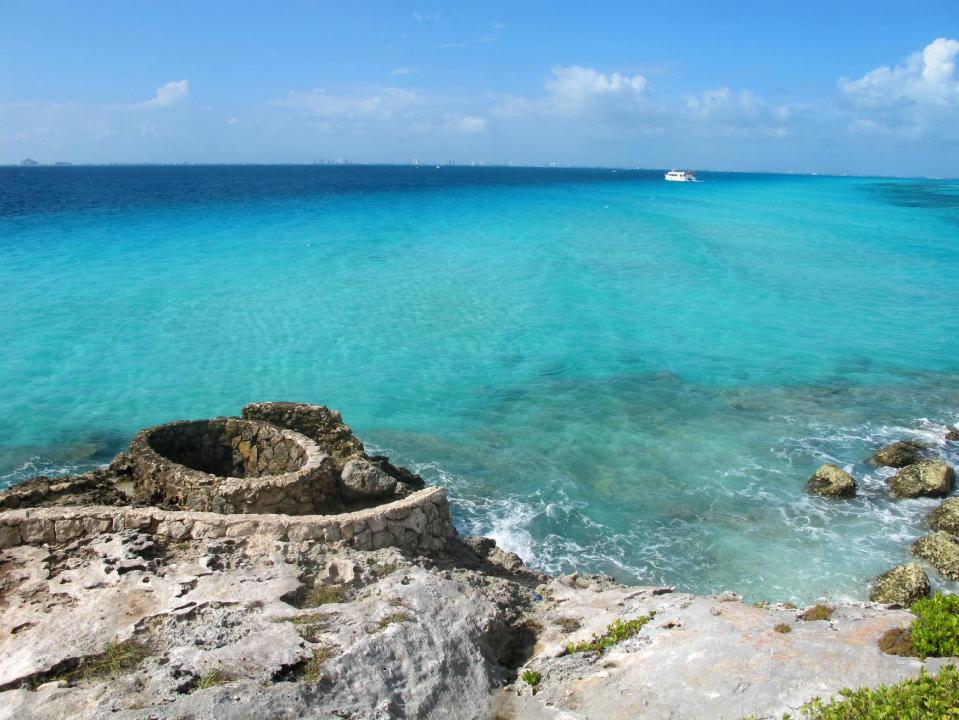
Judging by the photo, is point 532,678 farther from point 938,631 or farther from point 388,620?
point 938,631

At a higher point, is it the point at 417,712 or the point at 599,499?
the point at 417,712

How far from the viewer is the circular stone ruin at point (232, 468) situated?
10.4 metres

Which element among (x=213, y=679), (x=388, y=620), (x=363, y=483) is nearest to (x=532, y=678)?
(x=388, y=620)

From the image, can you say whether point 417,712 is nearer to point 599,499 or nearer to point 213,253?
point 599,499

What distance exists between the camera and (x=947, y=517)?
14.3 m

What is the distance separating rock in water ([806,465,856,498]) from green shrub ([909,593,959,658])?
8.70 m

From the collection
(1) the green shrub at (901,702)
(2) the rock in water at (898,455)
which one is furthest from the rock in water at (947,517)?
(1) the green shrub at (901,702)

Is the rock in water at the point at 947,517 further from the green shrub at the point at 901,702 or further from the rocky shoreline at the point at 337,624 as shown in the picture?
the green shrub at the point at 901,702

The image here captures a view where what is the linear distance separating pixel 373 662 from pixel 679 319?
27.2 metres

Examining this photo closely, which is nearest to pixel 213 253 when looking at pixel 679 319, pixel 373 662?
pixel 679 319

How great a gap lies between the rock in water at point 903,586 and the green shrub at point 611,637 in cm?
595

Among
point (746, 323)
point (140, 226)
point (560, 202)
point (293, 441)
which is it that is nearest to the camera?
point (293, 441)

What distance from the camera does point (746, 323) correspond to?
3186 cm

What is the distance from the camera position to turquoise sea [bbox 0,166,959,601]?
1477 cm
